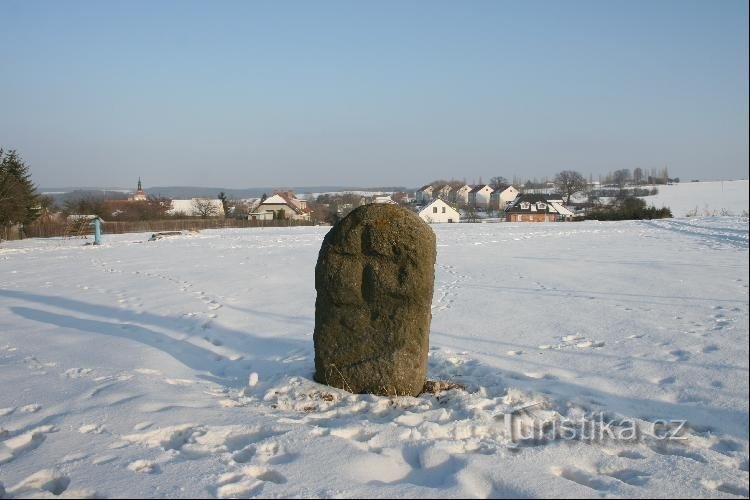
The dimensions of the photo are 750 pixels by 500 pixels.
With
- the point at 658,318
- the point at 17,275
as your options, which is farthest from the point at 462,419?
the point at 17,275

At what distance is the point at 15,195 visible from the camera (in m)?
31.2

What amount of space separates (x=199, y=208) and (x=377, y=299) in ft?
240

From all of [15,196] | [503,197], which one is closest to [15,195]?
[15,196]

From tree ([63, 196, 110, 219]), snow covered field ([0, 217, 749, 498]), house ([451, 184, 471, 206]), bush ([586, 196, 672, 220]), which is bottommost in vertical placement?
snow covered field ([0, 217, 749, 498])

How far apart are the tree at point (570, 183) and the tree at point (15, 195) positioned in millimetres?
67110

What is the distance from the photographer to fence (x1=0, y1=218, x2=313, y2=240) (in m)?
37.8

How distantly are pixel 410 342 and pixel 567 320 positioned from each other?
14.4ft

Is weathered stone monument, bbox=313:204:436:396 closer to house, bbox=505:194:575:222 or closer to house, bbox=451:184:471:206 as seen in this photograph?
house, bbox=505:194:575:222

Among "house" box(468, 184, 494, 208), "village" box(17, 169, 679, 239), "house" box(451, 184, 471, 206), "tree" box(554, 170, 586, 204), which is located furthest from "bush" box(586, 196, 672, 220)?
"house" box(451, 184, 471, 206)

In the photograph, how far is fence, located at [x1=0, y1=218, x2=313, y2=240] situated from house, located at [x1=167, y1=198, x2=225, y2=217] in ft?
58.4

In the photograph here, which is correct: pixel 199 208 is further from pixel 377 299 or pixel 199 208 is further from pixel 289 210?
pixel 377 299

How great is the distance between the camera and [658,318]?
344 inches

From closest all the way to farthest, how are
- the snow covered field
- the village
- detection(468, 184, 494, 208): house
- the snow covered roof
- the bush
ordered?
the snow covered field < the village < the bush < the snow covered roof < detection(468, 184, 494, 208): house

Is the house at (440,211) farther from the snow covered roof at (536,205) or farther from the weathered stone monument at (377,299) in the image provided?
the weathered stone monument at (377,299)
